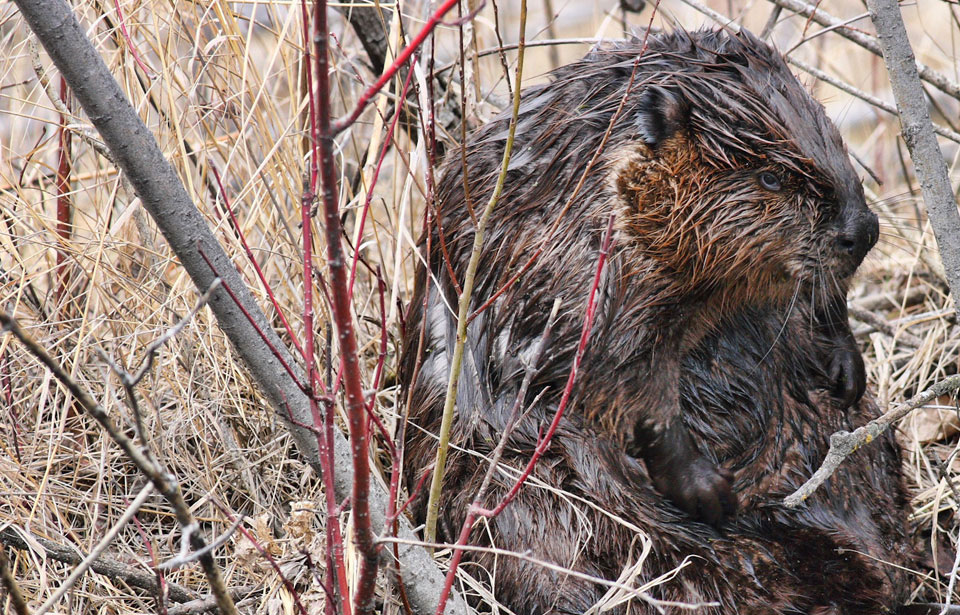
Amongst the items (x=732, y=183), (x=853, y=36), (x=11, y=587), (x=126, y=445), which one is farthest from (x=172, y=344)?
(x=853, y=36)

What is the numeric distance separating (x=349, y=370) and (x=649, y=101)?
4.06 ft

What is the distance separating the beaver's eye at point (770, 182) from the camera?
2.15 m

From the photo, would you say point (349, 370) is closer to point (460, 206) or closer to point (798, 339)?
point (460, 206)

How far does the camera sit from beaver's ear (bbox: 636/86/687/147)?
7.02 ft

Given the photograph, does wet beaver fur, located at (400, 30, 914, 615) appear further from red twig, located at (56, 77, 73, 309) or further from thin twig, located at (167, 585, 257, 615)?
red twig, located at (56, 77, 73, 309)

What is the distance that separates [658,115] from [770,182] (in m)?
0.30

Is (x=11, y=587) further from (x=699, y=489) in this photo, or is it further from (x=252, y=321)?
(x=699, y=489)

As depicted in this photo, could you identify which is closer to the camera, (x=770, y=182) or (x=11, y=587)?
(x=11, y=587)

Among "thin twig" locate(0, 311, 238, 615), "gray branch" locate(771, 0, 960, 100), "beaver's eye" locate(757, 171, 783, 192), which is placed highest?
"gray branch" locate(771, 0, 960, 100)

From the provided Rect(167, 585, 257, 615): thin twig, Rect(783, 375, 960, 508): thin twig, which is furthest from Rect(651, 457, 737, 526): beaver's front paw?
Rect(167, 585, 257, 615): thin twig

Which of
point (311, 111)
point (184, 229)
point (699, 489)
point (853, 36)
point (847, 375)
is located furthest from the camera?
point (853, 36)

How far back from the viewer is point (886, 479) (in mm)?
2412

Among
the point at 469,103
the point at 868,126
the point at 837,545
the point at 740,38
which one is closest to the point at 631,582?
the point at 837,545

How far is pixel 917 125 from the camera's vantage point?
2037mm
